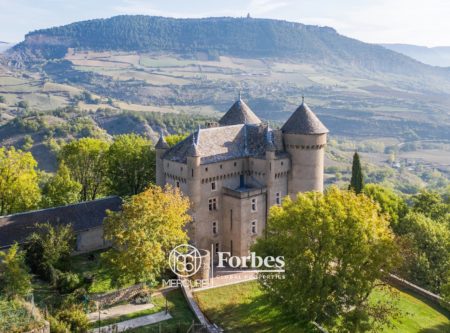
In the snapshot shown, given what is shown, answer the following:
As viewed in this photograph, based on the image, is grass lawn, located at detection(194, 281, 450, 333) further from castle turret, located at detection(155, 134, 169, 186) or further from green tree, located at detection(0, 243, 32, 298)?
castle turret, located at detection(155, 134, 169, 186)

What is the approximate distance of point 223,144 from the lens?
57.2 m

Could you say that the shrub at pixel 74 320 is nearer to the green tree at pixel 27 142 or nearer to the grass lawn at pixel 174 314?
the grass lawn at pixel 174 314

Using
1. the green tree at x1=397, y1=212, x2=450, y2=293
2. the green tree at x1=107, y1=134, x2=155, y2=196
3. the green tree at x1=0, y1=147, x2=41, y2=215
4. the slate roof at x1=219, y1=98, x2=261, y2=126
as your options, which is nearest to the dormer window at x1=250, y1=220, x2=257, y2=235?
the slate roof at x1=219, y1=98, x2=261, y2=126

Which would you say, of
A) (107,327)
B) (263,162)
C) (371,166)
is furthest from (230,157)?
(371,166)

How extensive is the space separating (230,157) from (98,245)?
55.5 ft

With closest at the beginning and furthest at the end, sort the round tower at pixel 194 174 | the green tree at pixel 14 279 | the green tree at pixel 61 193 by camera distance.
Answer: the green tree at pixel 14 279
the round tower at pixel 194 174
the green tree at pixel 61 193

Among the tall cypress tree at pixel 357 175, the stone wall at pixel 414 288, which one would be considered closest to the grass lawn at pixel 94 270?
the stone wall at pixel 414 288

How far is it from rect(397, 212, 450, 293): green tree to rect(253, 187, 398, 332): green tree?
17693mm

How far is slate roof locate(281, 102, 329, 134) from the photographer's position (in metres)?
58.2

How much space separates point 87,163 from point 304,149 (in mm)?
30527

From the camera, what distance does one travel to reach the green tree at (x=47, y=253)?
44469 millimetres

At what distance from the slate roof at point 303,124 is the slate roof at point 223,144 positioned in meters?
2.82

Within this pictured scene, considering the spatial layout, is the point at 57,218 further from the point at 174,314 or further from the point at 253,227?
the point at 253,227

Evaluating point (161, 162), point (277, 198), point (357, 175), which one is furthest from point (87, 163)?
point (357, 175)
